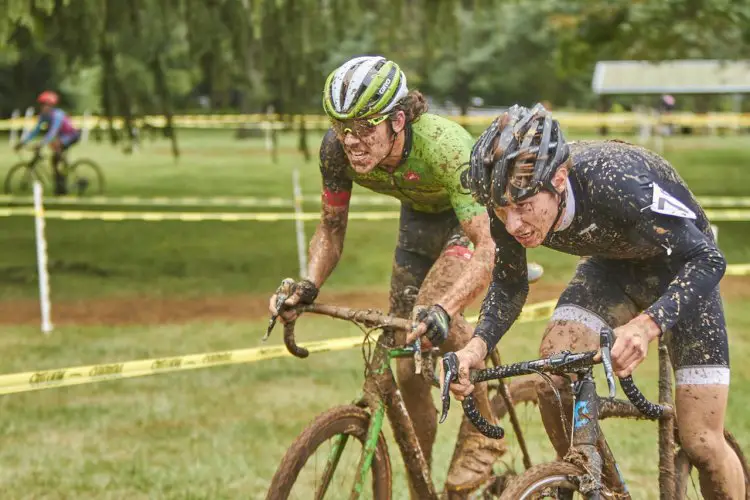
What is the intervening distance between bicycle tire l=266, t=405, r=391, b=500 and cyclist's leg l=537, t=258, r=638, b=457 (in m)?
0.72

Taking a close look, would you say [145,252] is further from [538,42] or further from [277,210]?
[538,42]

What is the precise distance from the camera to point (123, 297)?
42.9 feet

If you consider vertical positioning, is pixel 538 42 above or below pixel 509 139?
below

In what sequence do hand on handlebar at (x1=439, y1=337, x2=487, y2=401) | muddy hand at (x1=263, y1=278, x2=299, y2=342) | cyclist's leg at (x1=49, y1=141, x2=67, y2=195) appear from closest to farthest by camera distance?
hand on handlebar at (x1=439, y1=337, x2=487, y2=401) < muddy hand at (x1=263, y1=278, x2=299, y2=342) < cyclist's leg at (x1=49, y1=141, x2=67, y2=195)

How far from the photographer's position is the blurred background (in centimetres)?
730

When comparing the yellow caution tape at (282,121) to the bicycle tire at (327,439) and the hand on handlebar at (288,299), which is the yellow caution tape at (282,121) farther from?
the bicycle tire at (327,439)

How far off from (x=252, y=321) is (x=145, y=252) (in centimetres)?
549

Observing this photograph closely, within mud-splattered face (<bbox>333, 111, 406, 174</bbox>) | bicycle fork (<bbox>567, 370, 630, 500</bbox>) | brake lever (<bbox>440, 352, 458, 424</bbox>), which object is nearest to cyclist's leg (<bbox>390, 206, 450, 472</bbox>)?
mud-splattered face (<bbox>333, 111, 406, 174</bbox>)

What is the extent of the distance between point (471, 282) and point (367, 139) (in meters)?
0.69

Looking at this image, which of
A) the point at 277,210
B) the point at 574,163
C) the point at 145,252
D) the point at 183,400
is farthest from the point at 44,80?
the point at 574,163

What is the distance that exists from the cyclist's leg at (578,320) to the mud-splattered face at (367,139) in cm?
91

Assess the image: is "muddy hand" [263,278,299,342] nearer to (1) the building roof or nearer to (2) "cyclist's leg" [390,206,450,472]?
(2) "cyclist's leg" [390,206,450,472]

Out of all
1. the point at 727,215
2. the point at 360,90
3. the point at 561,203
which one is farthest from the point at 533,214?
the point at 727,215

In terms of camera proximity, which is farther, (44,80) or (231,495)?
(44,80)
